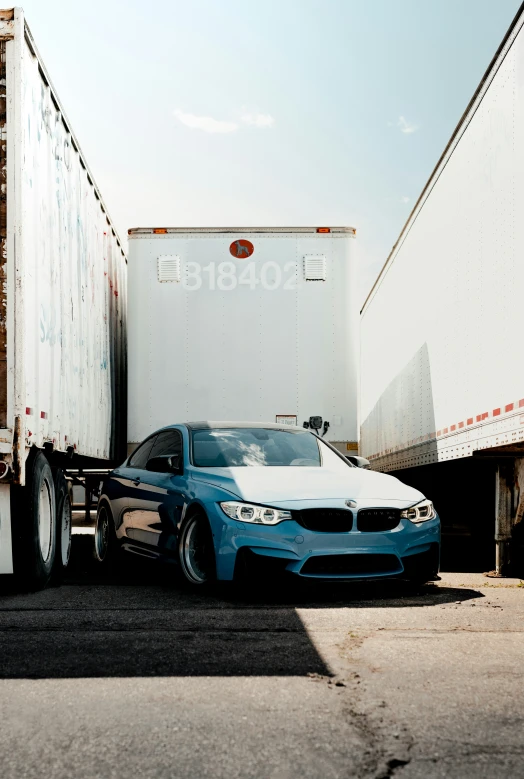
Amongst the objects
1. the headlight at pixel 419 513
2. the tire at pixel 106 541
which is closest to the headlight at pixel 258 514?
the headlight at pixel 419 513

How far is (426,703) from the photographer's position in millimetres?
4488

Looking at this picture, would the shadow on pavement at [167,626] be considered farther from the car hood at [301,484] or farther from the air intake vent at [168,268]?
the air intake vent at [168,268]

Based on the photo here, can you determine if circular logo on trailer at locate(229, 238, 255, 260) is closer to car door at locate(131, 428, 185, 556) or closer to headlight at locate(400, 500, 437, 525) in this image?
car door at locate(131, 428, 185, 556)

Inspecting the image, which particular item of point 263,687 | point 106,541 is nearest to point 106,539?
point 106,541

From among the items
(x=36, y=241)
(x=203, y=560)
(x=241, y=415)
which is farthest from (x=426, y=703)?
(x=241, y=415)

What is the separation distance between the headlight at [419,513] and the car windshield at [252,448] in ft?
4.47

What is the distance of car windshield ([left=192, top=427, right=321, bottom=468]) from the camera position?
9.16 metres

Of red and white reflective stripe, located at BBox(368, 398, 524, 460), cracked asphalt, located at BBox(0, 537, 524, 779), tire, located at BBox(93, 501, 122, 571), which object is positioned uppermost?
red and white reflective stripe, located at BBox(368, 398, 524, 460)

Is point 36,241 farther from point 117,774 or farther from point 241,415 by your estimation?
point 117,774

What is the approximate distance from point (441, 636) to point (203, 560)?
261cm

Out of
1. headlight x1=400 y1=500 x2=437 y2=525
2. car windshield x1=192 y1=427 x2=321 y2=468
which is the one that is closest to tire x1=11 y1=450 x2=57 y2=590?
car windshield x1=192 y1=427 x2=321 y2=468

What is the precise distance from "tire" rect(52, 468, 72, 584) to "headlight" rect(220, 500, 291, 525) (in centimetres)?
224

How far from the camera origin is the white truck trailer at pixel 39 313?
792 cm

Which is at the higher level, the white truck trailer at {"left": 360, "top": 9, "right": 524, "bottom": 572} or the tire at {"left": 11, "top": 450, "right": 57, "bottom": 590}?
the white truck trailer at {"left": 360, "top": 9, "right": 524, "bottom": 572}
